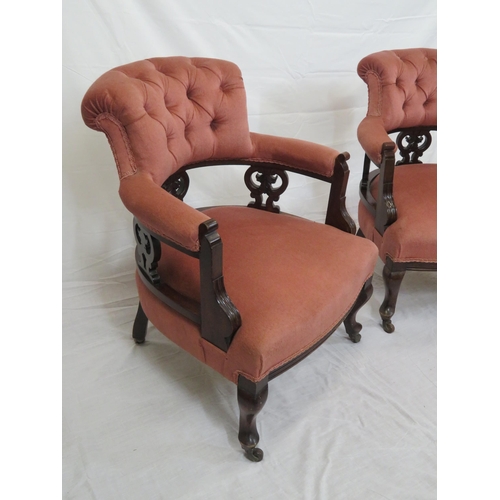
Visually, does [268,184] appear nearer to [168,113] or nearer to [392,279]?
[168,113]

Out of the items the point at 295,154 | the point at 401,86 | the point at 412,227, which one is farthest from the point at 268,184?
the point at 401,86

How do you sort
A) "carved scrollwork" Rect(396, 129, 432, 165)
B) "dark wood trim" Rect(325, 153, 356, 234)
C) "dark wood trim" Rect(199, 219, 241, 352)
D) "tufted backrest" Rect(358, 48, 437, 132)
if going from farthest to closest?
1. "carved scrollwork" Rect(396, 129, 432, 165)
2. "tufted backrest" Rect(358, 48, 437, 132)
3. "dark wood trim" Rect(325, 153, 356, 234)
4. "dark wood trim" Rect(199, 219, 241, 352)

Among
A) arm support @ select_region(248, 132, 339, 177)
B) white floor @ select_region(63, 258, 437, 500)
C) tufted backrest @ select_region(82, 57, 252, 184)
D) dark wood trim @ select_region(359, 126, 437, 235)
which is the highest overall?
tufted backrest @ select_region(82, 57, 252, 184)

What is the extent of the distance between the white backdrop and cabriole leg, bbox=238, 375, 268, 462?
0.15 feet

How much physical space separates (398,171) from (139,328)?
1.35m

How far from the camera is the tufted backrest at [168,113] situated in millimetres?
1314

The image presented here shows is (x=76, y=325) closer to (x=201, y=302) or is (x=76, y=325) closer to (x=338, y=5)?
(x=201, y=302)

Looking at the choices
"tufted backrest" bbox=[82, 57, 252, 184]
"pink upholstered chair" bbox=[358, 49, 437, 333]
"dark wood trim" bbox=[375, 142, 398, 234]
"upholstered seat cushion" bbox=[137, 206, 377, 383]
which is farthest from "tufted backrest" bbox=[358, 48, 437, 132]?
"upholstered seat cushion" bbox=[137, 206, 377, 383]

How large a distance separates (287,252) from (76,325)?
1.02 meters

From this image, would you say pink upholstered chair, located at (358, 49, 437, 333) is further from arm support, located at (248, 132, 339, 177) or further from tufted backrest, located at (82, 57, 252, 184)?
tufted backrest, located at (82, 57, 252, 184)

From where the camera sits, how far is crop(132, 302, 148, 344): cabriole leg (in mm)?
1731

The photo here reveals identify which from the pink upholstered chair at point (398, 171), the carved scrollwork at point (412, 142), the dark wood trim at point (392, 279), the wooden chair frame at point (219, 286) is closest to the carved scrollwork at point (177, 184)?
the wooden chair frame at point (219, 286)

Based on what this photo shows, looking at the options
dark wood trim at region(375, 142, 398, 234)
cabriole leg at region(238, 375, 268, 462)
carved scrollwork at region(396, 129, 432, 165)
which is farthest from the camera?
carved scrollwork at region(396, 129, 432, 165)

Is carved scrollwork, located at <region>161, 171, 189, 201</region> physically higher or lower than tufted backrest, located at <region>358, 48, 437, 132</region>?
lower
